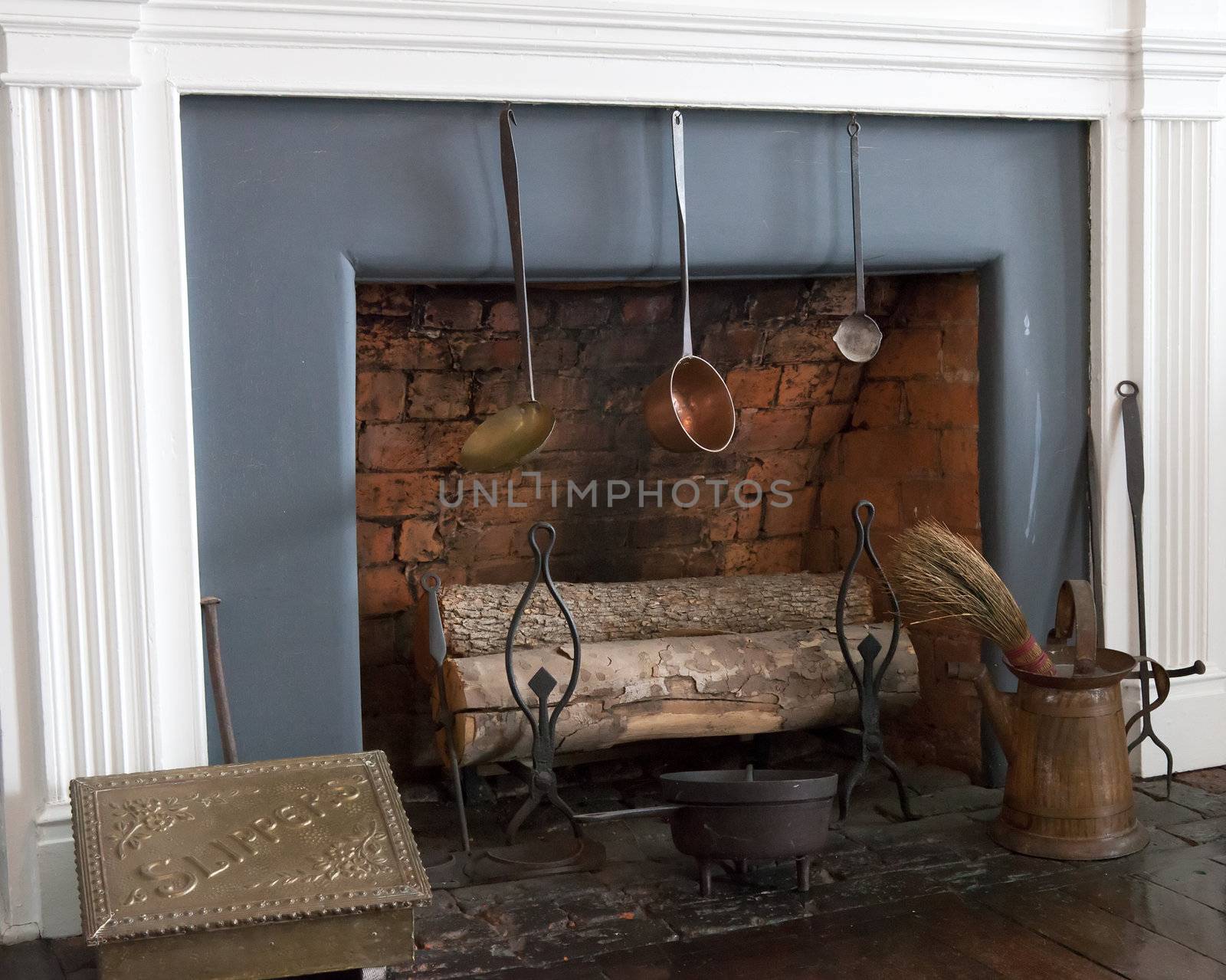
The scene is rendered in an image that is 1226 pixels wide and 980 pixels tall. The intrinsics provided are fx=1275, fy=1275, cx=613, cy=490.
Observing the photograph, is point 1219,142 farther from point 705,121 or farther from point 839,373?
point 705,121

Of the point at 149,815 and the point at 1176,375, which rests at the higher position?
the point at 1176,375

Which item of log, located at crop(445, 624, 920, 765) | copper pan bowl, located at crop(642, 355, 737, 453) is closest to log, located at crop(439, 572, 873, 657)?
log, located at crop(445, 624, 920, 765)

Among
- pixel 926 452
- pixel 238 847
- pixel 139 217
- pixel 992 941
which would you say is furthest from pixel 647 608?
pixel 139 217

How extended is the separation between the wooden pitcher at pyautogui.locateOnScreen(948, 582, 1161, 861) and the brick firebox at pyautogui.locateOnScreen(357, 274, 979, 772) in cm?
48

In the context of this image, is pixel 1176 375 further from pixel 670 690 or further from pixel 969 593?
pixel 670 690

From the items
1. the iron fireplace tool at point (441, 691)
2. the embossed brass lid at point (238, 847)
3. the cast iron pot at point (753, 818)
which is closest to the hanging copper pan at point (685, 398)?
the iron fireplace tool at point (441, 691)

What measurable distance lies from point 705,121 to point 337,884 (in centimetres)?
162

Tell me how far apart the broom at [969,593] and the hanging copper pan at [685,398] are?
18.7 inches

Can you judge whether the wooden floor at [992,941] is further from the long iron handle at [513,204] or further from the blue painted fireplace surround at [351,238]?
the long iron handle at [513,204]

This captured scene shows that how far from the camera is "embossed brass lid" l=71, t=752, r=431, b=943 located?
1902 mm

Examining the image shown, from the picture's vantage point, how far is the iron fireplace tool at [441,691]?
107 inches

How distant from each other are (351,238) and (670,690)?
1203 mm

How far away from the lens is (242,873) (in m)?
1.97

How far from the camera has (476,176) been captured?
247cm
